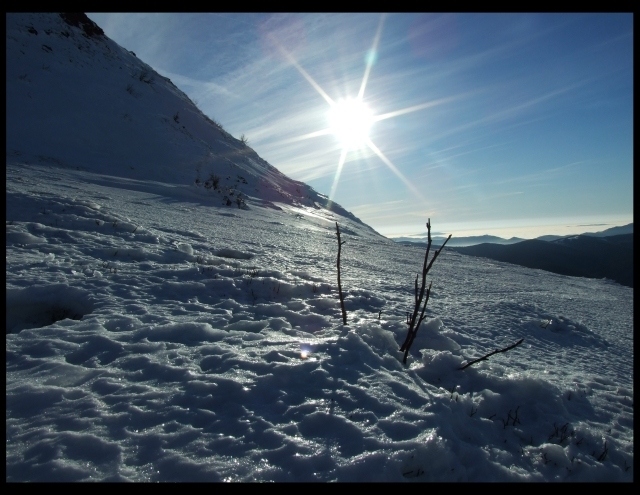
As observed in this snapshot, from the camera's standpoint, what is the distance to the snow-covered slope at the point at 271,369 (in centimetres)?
233

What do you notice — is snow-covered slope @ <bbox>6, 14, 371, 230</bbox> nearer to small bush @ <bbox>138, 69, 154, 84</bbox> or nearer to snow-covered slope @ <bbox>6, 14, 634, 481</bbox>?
small bush @ <bbox>138, 69, 154, 84</bbox>

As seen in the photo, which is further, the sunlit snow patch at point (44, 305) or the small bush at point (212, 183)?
the small bush at point (212, 183)

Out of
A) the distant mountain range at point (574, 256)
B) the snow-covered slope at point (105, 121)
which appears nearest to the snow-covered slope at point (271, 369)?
the snow-covered slope at point (105, 121)

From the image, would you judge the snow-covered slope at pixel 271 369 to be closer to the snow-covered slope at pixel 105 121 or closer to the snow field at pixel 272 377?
the snow field at pixel 272 377

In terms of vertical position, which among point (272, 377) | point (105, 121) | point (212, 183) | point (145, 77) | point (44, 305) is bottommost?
point (272, 377)

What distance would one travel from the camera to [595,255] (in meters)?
38.2

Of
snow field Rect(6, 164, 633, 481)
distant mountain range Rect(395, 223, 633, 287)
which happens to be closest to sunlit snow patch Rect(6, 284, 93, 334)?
snow field Rect(6, 164, 633, 481)

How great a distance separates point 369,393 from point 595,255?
148 feet

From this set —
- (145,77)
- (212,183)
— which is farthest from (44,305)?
(145,77)

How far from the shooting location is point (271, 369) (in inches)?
128

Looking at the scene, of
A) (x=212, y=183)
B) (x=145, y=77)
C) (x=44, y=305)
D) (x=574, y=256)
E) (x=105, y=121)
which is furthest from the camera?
(x=574, y=256)

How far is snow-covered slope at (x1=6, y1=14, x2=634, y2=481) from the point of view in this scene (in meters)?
2.33

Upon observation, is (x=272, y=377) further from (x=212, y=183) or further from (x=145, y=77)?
(x=145, y=77)
